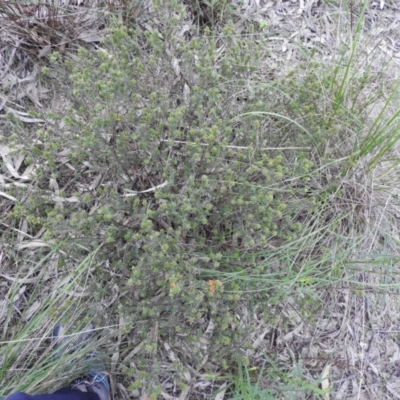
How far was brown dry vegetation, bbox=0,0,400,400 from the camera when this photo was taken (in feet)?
5.56

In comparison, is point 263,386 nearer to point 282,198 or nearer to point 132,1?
point 282,198

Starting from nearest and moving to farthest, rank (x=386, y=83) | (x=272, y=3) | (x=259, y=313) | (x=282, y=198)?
(x=282, y=198) → (x=259, y=313) → (x=386, y=83) → (x=272, y=3)

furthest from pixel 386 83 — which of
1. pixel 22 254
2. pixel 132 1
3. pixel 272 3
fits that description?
pixel 22 254

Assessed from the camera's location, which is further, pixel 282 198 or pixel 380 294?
pixel 380 294

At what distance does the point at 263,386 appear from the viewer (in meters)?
1.97

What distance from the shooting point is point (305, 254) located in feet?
6.86

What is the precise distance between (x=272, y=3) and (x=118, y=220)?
180 centimetres

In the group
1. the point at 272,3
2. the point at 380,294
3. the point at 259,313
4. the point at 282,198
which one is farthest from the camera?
the point at 272,3

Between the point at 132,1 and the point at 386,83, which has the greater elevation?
the point at 132,1

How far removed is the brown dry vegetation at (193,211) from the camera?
5.56 ft

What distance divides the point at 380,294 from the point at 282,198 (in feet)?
2.73

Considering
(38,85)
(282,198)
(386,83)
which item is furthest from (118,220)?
(386,83)

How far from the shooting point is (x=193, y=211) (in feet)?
5.28

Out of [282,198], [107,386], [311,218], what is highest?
[282,198]
